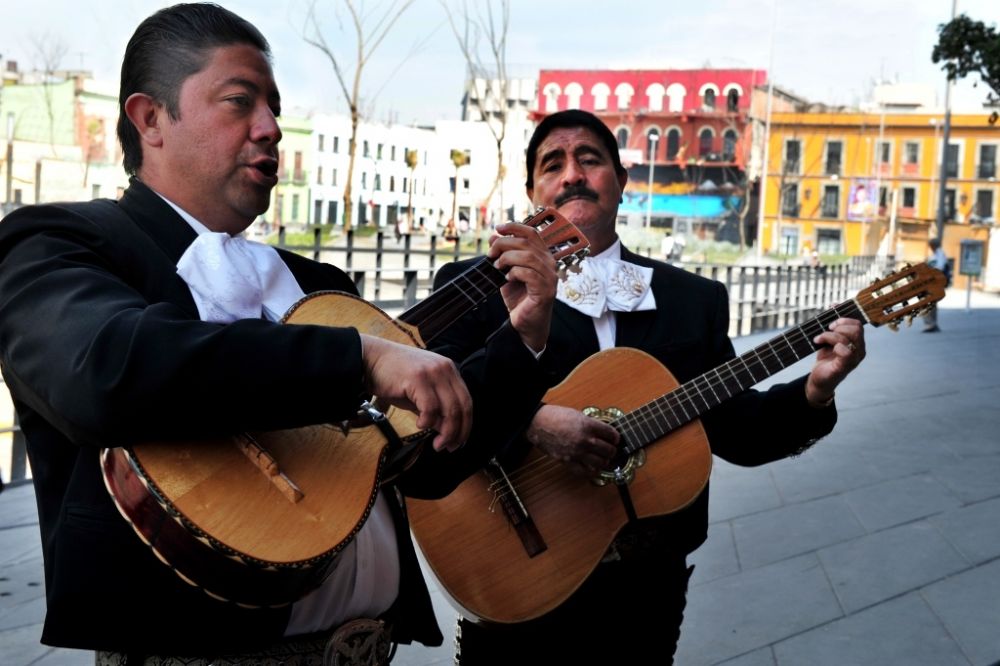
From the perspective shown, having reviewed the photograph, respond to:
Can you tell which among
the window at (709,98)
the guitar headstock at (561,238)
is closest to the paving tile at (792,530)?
the guitar headstock at (561,238)

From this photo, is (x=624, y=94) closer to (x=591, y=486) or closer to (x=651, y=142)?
(x=651, y=142)

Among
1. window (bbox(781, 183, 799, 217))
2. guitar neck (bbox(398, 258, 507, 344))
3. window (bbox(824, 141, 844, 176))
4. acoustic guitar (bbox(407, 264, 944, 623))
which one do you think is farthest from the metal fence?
window (bbox(781, 183, 799, 217))

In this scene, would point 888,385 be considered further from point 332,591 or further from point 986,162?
point 986,162

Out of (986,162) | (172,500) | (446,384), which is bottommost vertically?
(172,500)

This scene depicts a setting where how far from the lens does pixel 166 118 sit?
5.08ft

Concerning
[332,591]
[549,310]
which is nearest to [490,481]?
[549,310]

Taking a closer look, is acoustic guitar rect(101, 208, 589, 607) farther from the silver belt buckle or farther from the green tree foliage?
the green tree foliage

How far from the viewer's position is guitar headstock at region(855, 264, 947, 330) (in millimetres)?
2631

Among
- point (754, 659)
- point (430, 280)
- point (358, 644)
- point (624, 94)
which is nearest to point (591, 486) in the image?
point (358, 644)

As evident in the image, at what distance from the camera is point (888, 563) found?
16.7 ft

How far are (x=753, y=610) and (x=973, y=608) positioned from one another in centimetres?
87

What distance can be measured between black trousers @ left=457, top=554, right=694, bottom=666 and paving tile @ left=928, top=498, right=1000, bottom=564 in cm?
320

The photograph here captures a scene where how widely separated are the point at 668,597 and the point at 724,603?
231 centimetres

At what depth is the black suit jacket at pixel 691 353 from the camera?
8.32 ft
